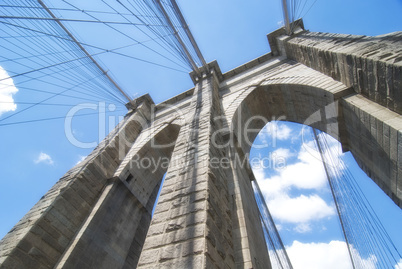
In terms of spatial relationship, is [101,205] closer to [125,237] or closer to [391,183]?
[125,237]

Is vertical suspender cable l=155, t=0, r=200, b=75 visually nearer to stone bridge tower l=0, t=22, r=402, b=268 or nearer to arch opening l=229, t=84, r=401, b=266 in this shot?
stone bridge tower l=0, t=22, r=402, b=268

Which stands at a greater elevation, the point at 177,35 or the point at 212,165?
the point at 177,35

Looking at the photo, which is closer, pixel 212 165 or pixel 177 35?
pixel 212 165

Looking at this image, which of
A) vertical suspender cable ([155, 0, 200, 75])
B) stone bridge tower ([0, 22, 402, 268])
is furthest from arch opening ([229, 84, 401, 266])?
vertical suspender cable ([155, 0, 200, 75])

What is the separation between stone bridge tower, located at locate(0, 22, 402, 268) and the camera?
2805 millimetres

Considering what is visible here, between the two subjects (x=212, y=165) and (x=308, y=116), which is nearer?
(x=212, y=165)

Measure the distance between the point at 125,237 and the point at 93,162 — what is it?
228 cm

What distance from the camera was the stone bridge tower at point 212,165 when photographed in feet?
9.20

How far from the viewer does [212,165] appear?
355 cm

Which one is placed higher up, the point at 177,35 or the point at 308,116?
the point at 177,35

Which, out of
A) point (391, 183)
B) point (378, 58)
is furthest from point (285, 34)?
point (391, 183)

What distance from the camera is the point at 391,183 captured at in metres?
3.57

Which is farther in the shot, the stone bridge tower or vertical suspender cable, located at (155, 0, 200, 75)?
vertical suspender cable, located at (155, 0, 200, 75)

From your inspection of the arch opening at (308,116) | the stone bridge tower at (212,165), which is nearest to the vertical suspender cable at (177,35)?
the stone bridge tower at (212,165)
